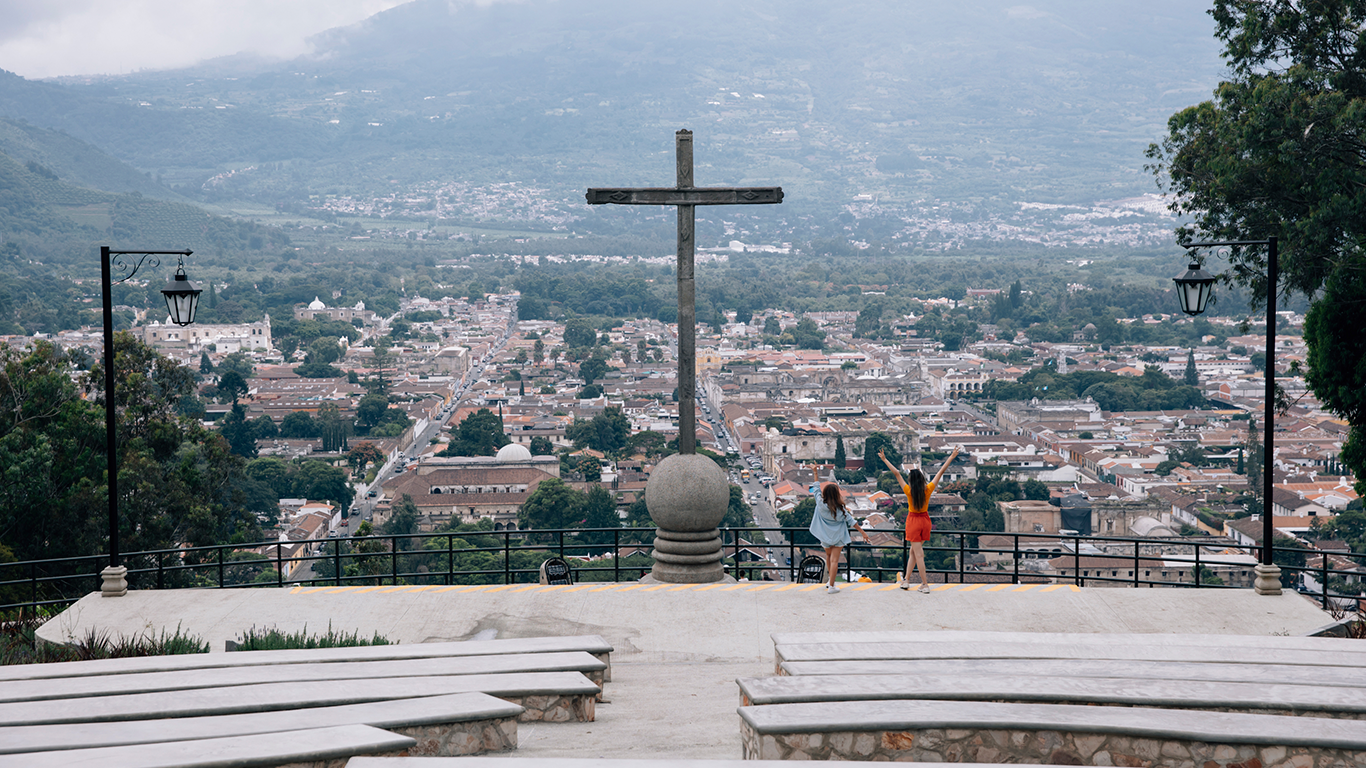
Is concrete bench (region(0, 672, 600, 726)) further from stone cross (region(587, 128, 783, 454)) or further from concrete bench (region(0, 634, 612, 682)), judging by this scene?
stone cross (region(587, 128, 783, 454))

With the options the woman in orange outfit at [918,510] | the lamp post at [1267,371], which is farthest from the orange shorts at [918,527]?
the lamp post at [1267,371]

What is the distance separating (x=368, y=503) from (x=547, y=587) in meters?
54.6

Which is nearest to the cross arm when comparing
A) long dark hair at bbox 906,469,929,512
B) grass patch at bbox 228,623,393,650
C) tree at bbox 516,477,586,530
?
long dark hair at bbox 906,469,929,512

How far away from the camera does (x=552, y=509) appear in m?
47.3

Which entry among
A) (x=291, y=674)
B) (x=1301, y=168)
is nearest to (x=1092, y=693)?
(x=291, y=674)

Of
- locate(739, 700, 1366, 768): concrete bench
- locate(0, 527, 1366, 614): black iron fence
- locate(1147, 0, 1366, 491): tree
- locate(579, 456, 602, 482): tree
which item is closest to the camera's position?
→ locate(739, 700, 1366, 768): concrete bench

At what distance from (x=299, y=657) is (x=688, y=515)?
14.4 feet

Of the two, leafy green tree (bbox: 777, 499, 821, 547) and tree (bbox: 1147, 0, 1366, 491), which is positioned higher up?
tree (bbox: 1147, 0, 1366, 491)

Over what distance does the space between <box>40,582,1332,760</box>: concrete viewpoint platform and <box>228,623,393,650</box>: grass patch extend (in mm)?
403

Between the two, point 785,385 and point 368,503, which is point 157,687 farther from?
point 785,385

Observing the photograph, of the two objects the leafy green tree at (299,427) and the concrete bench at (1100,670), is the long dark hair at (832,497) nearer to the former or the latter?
the concrete bench at (1100,670)

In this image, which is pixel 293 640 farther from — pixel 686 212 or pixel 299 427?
pixel 299 427

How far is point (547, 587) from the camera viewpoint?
10.4 metres

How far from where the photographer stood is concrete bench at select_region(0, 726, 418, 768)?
4.44 m
